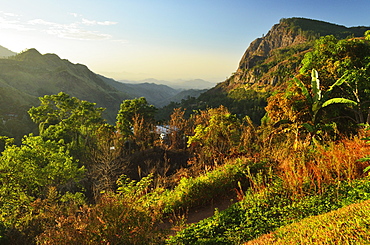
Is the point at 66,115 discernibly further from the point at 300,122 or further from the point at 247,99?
the point at 247,99

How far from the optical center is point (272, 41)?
16325cm

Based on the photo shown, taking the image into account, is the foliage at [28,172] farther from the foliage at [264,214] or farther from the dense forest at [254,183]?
the foliage at [264,214]

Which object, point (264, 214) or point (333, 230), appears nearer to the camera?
point (333, 230)

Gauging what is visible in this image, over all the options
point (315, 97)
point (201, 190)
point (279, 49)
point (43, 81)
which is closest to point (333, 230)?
point (201, 190)

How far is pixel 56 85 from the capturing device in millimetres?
122062

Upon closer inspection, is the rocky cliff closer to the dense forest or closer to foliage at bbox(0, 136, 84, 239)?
the dense forest

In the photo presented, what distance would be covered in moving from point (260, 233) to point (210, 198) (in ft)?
8.76

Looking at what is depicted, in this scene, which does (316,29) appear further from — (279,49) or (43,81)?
(43,81)

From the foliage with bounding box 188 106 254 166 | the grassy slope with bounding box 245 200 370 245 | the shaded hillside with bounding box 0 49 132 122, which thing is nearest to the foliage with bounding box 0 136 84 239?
the foliage with bounding box 188 106 254 166

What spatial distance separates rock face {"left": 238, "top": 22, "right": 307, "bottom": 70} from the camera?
5590 inches

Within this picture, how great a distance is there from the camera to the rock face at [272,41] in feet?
466

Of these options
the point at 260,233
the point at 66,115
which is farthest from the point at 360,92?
the point at 66,115

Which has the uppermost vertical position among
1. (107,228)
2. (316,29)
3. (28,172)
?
(316,29)

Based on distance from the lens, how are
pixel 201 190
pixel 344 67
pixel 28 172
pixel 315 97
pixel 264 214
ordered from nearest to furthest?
pixel 264 214, pixel 201 190, pixel 315 97, pixel 344 67, pixel 28 172
